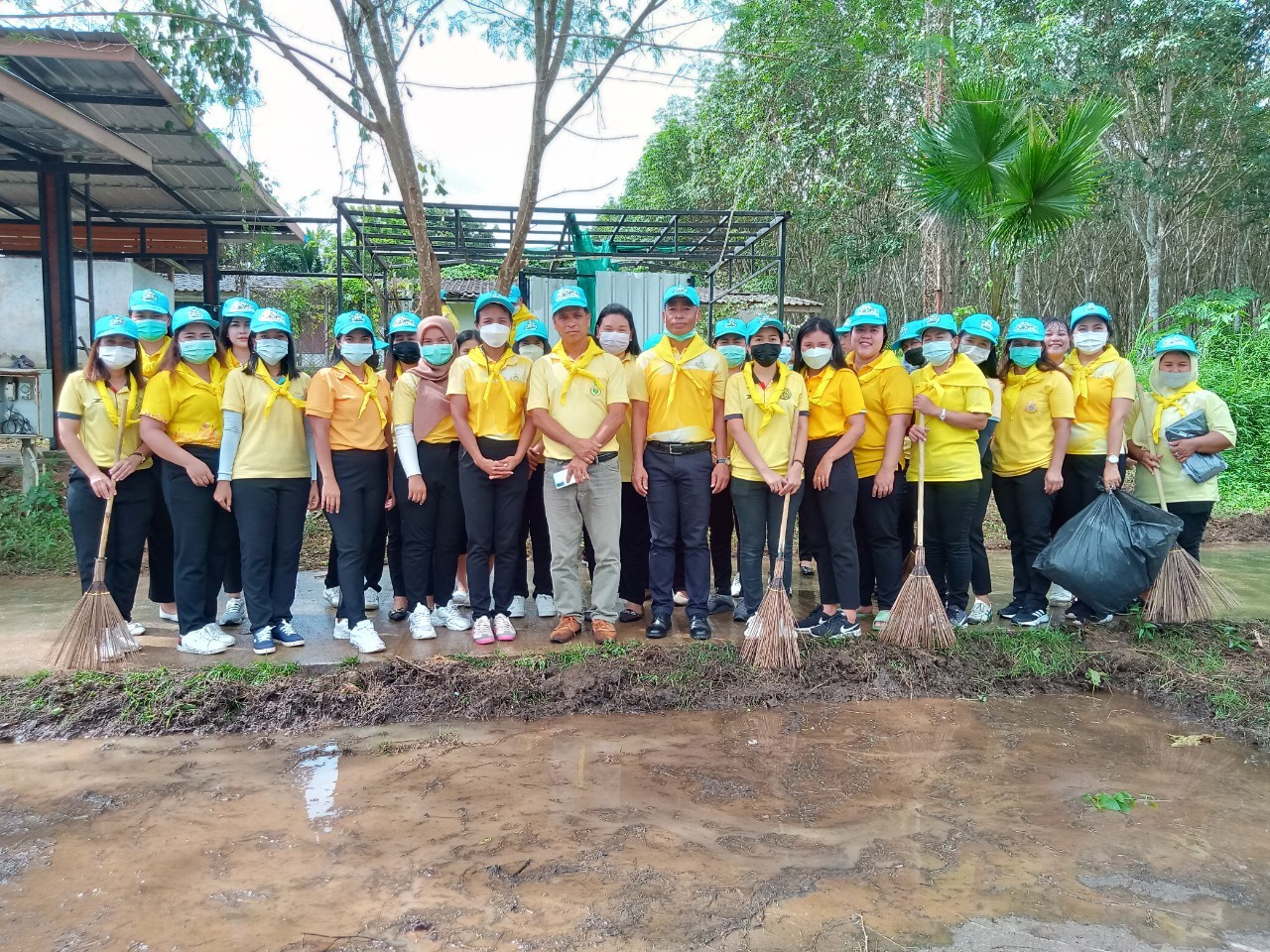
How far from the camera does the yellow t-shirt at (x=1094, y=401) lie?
4582 mm

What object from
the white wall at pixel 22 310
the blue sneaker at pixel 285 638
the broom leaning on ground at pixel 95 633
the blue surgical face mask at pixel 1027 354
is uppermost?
the white wall at pixel 22 310

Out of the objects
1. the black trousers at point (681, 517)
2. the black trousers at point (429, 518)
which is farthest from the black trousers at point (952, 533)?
the black trousers at point (429, 518)

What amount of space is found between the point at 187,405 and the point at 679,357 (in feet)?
8.13

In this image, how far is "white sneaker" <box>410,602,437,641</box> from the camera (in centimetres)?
429

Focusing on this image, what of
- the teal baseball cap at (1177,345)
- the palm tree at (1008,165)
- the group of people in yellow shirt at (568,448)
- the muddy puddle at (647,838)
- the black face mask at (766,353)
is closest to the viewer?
the muddy puddle at (647,838)

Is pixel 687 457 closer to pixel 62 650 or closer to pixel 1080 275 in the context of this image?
pixel 62 650

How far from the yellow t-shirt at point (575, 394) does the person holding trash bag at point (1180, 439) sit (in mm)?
2944

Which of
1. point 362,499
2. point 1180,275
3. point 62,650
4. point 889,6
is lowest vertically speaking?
point 62,650

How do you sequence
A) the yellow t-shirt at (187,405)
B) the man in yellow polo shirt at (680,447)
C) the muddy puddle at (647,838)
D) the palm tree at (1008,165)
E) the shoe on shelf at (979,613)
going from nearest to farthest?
the muddy puddle at (647,838) → the yellow t-shirt at (187,405) → the man in yellow polo shirt at (680,447) → the shoe on shelf at (979,613) → the palm tree at (1008,165)

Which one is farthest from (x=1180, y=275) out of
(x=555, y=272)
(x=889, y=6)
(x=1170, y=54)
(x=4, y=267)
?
(x=4, y=267)

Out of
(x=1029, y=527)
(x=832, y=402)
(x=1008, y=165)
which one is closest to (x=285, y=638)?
(x=832, y=402)

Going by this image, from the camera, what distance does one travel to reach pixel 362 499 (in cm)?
423

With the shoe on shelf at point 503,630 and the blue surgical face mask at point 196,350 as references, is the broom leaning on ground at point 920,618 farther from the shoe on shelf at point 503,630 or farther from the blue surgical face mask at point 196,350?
the blue surgical face mask at point 196,350

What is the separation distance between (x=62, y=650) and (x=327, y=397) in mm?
1631
